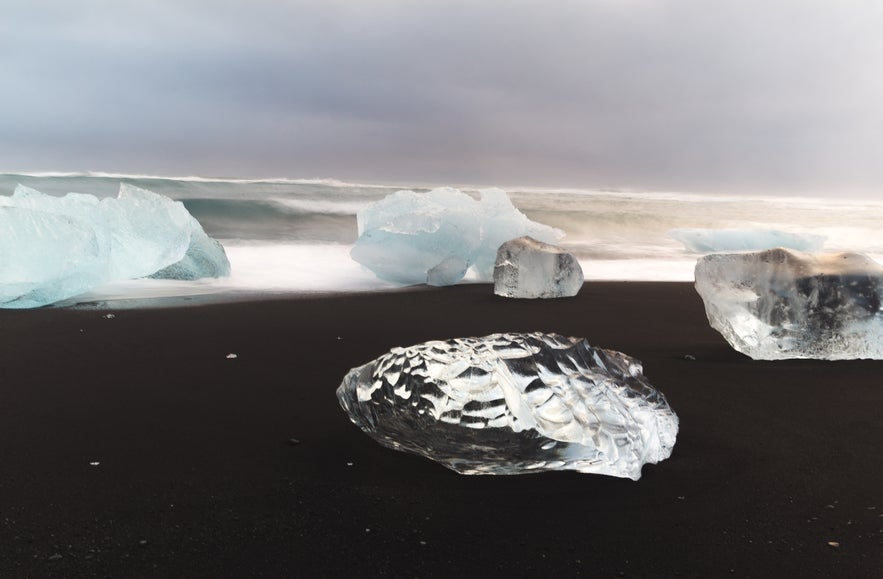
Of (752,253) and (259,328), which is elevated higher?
(752,253)

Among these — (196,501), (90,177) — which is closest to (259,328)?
(196,501)

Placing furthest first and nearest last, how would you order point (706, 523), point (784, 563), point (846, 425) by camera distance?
point (846, 425) < point (706, 523) < point (784, 563)

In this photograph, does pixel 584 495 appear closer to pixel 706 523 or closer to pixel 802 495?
pixel 706 523

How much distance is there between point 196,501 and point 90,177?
15358 mm

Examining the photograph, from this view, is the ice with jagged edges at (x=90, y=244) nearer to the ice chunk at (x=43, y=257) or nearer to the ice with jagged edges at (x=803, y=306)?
the ice chunk at (x=43, y=257)

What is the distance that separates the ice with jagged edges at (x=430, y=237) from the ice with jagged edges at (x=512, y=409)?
3623mm

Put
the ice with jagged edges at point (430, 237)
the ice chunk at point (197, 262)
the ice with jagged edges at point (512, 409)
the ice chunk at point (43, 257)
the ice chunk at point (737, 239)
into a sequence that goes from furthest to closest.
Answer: the ice chunk at point (737, 239)
the ice with jagged edges at point (430, 237)
the ice chunk at point (197, 262)
the ice chunk at point (43, 257)
the ice with jagged edges at point (512, 409)

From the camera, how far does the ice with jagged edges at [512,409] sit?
4.93 ft

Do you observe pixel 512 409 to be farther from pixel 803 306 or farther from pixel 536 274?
pixel 536 274

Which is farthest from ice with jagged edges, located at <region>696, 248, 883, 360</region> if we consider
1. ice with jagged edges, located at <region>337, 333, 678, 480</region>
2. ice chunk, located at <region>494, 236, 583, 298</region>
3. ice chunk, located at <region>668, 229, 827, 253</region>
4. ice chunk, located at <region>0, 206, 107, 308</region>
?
ice chunk, located at <region>668, 229, 827, 253</region>

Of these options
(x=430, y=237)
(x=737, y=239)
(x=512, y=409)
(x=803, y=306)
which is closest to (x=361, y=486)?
(x=512, y=409)

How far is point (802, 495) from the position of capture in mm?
1493

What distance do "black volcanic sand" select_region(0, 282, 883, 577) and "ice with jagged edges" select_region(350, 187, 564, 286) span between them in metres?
2.72

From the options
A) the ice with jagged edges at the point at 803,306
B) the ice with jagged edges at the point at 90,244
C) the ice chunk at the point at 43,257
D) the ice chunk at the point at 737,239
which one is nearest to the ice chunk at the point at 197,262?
the ice with jagged edges at the point at 90,244
